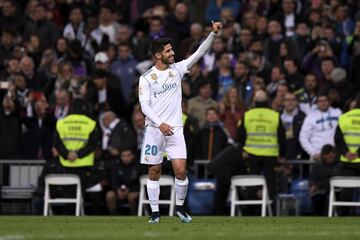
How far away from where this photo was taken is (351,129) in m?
23.0

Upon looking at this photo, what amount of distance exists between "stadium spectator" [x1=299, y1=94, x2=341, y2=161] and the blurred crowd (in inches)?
0.7

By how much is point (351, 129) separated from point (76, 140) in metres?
4.91

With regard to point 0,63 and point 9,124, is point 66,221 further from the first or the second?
point 0,63

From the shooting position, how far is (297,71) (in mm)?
26219

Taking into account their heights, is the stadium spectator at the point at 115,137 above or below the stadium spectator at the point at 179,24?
below

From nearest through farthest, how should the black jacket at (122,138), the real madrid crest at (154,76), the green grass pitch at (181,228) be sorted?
the green grass pitch at (181,228) < the real madrid crest at (154,76) < the black jacket at (122,138)

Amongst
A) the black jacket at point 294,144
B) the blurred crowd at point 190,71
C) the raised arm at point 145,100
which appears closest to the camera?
the raised arm at point 145,100

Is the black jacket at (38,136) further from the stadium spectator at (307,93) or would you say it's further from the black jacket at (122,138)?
the stadium spectator at (307,93)

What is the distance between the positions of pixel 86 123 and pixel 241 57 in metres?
4.39

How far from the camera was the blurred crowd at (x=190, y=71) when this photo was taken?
2466 centimetres

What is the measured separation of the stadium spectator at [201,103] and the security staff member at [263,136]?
182 cm

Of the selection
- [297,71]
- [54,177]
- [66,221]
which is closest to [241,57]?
[297,71]

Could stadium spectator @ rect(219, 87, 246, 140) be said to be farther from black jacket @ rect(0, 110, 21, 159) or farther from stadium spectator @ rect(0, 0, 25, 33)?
stadium spectator @ rect(0, 0, 25, 33)

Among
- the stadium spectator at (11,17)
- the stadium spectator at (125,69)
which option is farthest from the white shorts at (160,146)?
the stadium spectator at (11,17)
